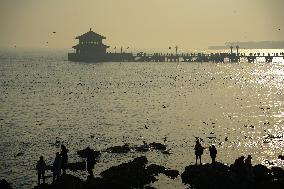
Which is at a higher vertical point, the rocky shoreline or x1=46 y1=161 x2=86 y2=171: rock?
the rocky shoreline

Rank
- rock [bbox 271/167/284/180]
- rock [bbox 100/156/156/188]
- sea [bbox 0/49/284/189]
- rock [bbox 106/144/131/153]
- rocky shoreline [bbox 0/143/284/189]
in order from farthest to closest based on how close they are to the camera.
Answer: rock [bbox 106/144/131/153] → sea [bbox 0/49/284/189] → rock [bbox 271/167/284/180] → rock [bbox 100/156/156/188] → rocky shoreline [bbox 0/143/284/189]

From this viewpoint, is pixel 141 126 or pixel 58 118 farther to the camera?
pixel 58 118

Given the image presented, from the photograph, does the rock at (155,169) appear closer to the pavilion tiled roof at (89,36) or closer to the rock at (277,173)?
the rock at (277,173)

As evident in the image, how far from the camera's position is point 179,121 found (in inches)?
1964

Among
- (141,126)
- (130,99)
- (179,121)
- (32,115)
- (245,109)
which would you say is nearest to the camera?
(141,126)

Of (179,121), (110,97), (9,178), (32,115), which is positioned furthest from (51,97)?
(9,178)

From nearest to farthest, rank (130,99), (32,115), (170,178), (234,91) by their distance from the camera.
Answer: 1. (170,178)
2. (32,115)
3. (130,99)
4. (234,91)

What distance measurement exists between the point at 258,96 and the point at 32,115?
131 ft

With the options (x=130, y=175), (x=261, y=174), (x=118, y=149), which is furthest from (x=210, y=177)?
(x=118, y=149)

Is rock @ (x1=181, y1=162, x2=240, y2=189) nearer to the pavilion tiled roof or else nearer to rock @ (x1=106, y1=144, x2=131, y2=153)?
rock @ (x1=106, y1=144, x2=131, y2=153)

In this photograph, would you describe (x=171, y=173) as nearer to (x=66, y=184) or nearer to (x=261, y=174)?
(x=261, y=174)

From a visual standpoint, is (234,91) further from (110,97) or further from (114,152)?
(114,152)

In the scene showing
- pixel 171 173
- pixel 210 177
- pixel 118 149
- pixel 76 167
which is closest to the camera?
pixel 210 177

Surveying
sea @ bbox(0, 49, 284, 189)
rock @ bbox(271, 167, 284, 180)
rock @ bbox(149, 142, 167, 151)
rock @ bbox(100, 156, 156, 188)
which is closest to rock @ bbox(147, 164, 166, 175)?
rock @ bbox(100, 156, 156, 188)
